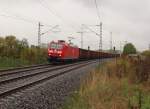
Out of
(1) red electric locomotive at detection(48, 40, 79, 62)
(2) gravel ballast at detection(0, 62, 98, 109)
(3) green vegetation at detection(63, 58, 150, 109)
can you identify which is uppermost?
(1) red electric locomotive at detection(48, 40, 79, 62)

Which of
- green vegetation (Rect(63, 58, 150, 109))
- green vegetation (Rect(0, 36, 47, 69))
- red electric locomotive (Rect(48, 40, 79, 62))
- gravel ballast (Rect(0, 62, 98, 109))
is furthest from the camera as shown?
red electric locomotive (Rect(48, 40, 79, 62))

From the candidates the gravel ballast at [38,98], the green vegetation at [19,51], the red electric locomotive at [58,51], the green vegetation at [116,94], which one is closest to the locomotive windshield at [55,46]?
the red electric locomotive at [58,51]

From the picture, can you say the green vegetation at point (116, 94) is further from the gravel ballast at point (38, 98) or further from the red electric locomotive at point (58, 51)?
the red electric locomotive at point (58, 51)

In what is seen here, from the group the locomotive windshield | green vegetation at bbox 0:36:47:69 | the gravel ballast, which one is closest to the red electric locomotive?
the locomotive windshield

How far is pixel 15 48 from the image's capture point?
1590 inches

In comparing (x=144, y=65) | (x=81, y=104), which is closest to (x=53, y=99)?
(x=81, y=104)

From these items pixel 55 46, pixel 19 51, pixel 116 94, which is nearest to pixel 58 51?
pixel 55 46

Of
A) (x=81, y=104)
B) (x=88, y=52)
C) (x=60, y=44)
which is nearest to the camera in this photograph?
(x=81, y=104)

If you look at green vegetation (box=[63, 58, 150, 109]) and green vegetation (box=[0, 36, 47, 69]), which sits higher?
green vegetation (box=[0, 36, 47, 69])

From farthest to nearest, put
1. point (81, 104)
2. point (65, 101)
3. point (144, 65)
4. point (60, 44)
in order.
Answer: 1. point (60, 44)
2. point (144, 65)
3. point (65, 101)
4. point (81, 104)

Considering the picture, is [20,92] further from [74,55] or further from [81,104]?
[74,55]

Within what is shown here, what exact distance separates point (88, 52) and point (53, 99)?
4949cm

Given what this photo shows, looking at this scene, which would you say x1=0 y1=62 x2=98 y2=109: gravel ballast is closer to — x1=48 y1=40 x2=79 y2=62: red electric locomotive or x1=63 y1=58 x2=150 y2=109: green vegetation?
x1=63 y1=58 x2=150 y2=109: green vegetation

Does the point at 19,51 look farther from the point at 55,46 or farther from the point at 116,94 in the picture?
the point at 116,94
